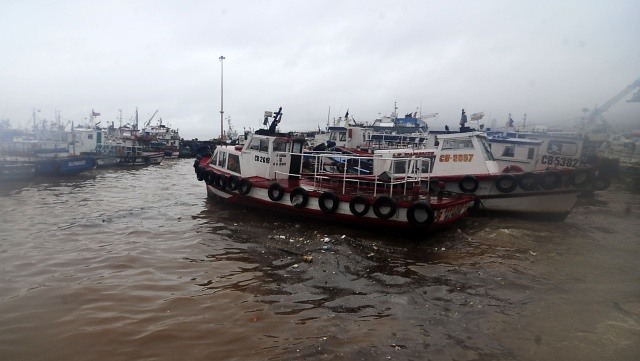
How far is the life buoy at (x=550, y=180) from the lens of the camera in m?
11.6

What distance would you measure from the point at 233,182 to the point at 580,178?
11.4 meters

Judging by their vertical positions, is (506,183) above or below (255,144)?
below

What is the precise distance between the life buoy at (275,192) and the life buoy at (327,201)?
1.51 metres

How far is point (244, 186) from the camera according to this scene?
12594mm

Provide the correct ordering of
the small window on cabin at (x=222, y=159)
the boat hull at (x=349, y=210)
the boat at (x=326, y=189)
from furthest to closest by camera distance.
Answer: the small window on cabin at (x=222, y=159)
the boat at (x=326, y=189)
the boat hull at (x=349, y=210)

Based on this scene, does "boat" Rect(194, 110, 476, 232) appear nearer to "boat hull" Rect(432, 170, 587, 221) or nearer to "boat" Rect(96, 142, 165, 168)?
"boat hull" Rect(432, 170, 587, 221)

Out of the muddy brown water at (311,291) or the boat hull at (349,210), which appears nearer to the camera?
the muddy brown water at (311,291)

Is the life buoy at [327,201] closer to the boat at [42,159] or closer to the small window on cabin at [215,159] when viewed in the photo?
the small window on cabin at [215,159]

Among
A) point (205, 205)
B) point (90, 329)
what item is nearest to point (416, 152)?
point (205, 205)

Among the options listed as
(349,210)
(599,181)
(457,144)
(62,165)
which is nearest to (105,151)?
(62,165)

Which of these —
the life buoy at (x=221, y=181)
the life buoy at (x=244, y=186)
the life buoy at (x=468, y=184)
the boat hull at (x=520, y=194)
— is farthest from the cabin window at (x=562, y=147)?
the life buoy at (x=221, y=181)

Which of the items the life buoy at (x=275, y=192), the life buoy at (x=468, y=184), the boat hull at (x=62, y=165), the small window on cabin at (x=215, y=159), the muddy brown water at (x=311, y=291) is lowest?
the muddy brown water at (x=311, y=291)

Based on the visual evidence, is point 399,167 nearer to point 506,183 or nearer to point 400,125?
point 506,183

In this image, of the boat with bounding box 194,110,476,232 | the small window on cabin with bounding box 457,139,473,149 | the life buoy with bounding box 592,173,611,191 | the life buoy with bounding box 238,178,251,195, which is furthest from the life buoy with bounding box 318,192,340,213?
the life buoy with bounding box 592,173,611,191
